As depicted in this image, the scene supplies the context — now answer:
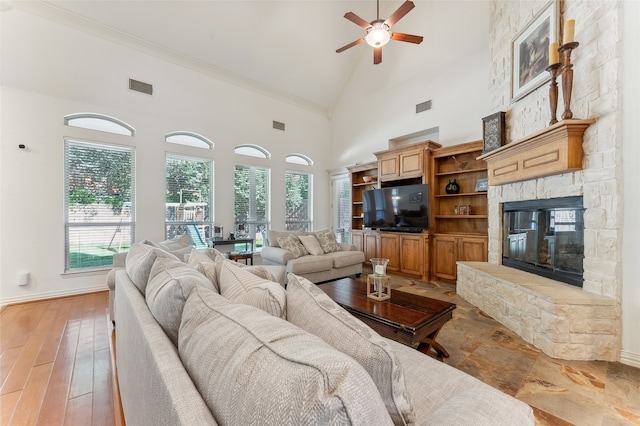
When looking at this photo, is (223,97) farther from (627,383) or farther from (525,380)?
(627,383)

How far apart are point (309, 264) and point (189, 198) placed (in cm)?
275

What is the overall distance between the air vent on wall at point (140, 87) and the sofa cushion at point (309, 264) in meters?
3.82

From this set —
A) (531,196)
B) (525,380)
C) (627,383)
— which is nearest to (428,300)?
(525,380)

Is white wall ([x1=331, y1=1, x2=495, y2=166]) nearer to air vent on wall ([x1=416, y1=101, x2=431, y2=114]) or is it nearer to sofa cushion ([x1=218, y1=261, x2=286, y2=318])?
air vent on wall ([x1=416, y1=101, x2=431, y2=114])

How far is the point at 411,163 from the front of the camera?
4.97m

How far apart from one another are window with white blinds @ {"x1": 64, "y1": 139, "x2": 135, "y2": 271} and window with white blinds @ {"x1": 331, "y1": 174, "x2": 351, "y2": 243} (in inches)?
179

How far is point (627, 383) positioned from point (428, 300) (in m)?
1.39

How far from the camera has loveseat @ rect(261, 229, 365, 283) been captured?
415cm

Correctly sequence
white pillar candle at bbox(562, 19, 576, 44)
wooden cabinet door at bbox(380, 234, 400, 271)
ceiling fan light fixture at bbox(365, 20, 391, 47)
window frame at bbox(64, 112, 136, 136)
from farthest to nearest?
wooden cabinet door at bbox(380, 234, 400, 271) → window frame at bbox(64, 112, 136, 136) → ceiling fan light fixture at bbox(365, 20, 391, 47) → white pillar candle at bbox(562, 19, 576, 44)

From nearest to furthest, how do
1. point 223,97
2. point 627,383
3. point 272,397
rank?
1. point 272,397
2. point 627,383
3. point 223,97

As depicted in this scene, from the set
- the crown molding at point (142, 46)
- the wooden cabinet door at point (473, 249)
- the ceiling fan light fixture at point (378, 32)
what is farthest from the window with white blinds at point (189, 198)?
the wooden cabinet door at point (473, 249)

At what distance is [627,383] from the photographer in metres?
1.85

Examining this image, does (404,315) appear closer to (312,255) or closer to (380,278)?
(380,278)

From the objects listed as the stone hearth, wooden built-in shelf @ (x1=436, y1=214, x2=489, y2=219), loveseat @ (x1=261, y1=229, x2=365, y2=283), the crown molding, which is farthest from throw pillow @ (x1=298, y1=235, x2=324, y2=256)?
the crown molding
